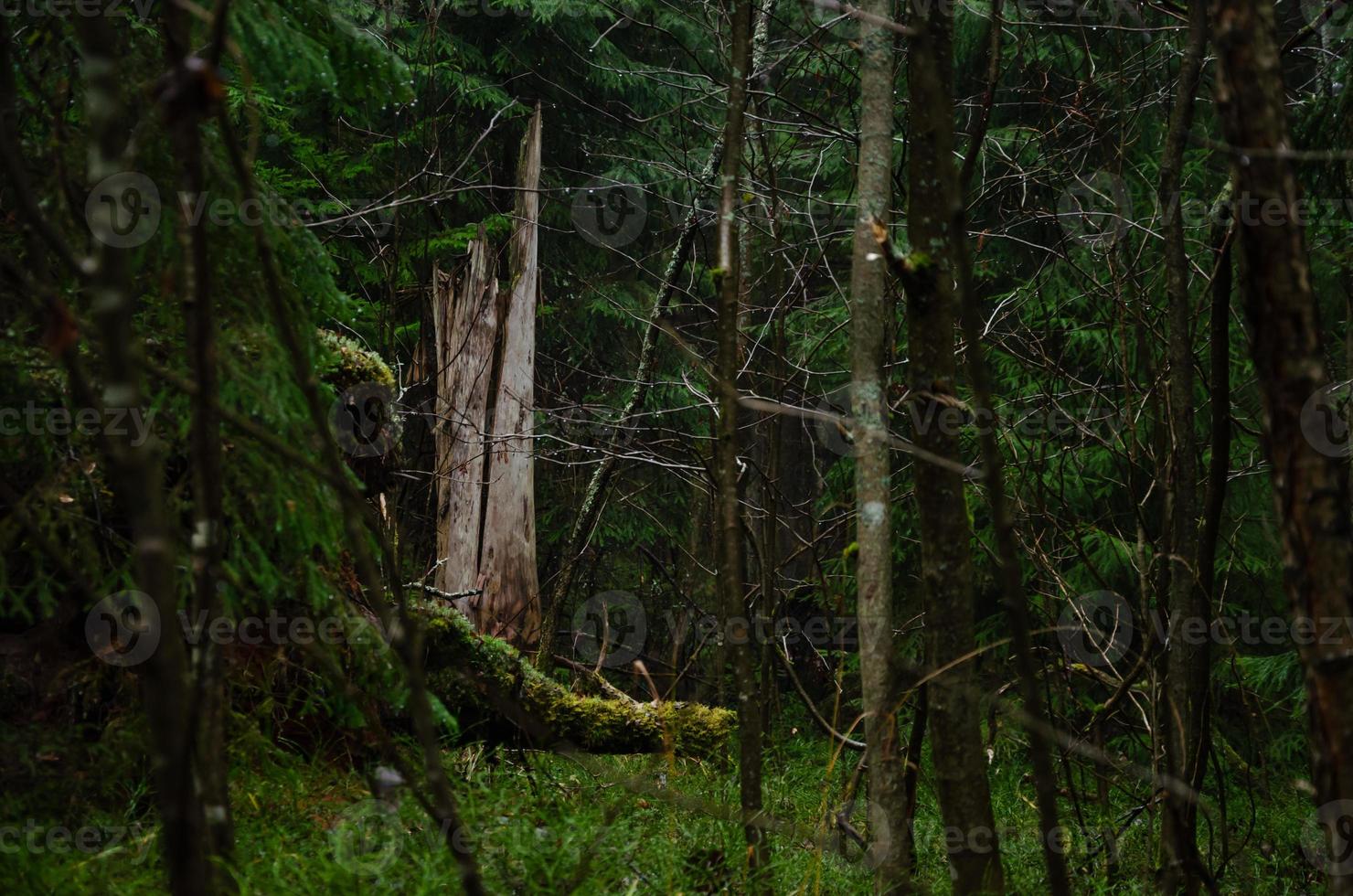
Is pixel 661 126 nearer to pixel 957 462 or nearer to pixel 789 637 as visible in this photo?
pixel 789 637

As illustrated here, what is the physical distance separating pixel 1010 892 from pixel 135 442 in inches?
140

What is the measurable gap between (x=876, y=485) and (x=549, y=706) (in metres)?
2.79

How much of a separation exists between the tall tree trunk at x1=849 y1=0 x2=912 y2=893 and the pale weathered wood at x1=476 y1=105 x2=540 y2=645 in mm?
4140

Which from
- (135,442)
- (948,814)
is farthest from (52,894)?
(948,814)

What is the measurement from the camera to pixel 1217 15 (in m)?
1.94

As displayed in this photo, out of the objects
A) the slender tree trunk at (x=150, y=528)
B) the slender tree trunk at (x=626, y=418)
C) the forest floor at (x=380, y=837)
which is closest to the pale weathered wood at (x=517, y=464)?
the slender tree trunk at (x=626, y=418)

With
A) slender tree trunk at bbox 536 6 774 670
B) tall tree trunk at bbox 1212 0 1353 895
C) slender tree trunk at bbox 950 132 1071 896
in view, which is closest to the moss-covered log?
slender tree trunk at bbox 536 6 774 670

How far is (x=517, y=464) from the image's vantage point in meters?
8.30

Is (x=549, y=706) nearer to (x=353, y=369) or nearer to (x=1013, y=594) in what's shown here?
(x=353, y=369)

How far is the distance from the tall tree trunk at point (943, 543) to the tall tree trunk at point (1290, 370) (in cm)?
103

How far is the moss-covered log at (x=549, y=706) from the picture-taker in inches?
196

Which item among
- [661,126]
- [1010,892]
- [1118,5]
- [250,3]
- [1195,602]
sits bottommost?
[1010,892]

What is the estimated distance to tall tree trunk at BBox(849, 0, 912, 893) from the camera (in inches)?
129

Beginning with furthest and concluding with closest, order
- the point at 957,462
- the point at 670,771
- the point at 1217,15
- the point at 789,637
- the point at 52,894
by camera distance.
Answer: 1. the point at 789,637
2. the point at 670,771
3. the point at 957,462
4. the point at 52,894
5. the point at 1217,15
